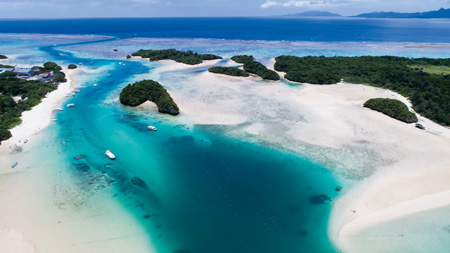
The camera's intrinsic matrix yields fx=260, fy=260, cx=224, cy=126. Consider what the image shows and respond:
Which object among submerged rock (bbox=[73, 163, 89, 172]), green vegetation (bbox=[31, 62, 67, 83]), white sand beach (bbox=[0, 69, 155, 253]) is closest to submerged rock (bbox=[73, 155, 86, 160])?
submerged rock (bbox=[73, 163, 89, 172])

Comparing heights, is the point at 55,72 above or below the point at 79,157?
above

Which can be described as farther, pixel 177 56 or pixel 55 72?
pixel 177 56

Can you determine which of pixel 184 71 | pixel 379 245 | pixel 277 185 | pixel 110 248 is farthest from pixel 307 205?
pixel 184 71

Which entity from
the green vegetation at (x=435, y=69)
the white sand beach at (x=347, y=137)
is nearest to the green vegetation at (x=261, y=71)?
the white sand beach at (x=347, y=137)

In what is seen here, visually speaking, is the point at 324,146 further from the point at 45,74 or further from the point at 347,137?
the point at 45,74

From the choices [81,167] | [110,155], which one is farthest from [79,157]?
[110,155]

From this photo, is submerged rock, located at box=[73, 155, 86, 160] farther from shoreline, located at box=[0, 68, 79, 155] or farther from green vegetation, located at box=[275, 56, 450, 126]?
green vegetation, located at box=[275, 56, 450, 126]

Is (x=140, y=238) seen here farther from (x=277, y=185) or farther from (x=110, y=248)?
(x=277, y=185)
